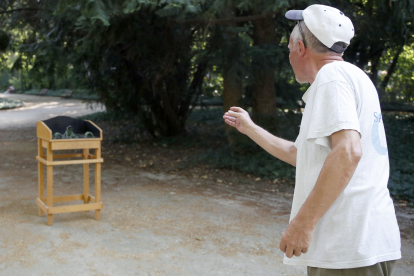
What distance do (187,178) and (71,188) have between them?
2.10 metres

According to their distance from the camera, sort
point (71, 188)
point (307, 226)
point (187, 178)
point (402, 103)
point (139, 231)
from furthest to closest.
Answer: point (402, 103) < point (187, 178) < point (71, 188) < point (139, 231) < point (307, 226)

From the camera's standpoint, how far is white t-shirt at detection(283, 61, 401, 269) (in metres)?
1.66

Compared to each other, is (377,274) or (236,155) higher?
(377,274)

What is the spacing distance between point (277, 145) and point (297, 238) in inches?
29.2

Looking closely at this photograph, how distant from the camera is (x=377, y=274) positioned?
1.70 meters

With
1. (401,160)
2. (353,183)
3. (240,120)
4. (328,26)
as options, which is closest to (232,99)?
(401,160)

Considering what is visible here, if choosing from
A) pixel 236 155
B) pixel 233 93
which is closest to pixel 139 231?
pixel 236 155

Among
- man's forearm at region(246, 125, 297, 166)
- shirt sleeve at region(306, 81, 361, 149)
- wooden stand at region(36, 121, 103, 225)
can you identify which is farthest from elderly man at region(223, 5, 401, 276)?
wooden stand at region(36, 121, 103, 225)

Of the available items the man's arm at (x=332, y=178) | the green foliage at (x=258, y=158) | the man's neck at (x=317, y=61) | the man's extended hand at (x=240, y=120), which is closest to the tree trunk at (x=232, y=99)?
the green foliage at (x=258, y=158)

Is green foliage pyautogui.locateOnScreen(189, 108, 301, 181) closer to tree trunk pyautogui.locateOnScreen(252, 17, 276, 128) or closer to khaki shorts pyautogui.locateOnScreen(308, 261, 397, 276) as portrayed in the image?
tree trunk pyautogui.locateOnScreen(252, 17, 276, 128)

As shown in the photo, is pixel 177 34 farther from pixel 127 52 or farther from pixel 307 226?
pixel 307 226

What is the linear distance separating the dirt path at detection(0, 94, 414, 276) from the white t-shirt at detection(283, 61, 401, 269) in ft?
7.41

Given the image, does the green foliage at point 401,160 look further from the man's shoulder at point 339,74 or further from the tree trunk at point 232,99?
the man's shoulder at point 339,74

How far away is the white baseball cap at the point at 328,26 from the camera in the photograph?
176cm
